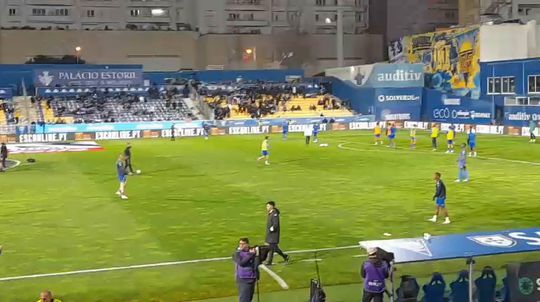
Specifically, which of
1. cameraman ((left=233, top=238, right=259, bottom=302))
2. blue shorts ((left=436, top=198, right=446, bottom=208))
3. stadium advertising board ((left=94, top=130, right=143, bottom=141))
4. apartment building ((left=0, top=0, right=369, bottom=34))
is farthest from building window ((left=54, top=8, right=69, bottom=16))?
cameraman ((left=233, top=238, right=259, bottom=302))

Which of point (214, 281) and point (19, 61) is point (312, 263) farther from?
point (19, 61)

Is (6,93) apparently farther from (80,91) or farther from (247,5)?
(247,5)

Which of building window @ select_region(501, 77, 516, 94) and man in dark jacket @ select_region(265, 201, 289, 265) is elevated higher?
building window @ select_region(501, 77, 516, 94)

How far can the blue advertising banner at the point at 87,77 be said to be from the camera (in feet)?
254

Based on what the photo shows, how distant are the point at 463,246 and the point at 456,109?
6610cm

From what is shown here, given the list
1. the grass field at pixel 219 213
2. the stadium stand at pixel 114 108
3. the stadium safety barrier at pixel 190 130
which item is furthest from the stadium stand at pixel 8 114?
the grass field at pixel 219 213

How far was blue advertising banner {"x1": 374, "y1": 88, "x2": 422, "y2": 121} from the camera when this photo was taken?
7800 centimetres

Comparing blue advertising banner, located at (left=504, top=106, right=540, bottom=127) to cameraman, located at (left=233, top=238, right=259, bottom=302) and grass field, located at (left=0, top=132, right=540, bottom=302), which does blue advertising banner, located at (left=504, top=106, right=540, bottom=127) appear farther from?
cameraman, located at (left=233, top=238, right=259, bottom=302)

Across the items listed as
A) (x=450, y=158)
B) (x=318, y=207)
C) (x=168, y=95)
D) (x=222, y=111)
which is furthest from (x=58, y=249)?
(x=168, y=95)

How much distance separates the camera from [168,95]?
81125 mm

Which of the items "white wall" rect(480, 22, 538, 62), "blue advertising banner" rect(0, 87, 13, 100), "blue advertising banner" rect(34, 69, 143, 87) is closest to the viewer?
"white wall" rect(480, 22, 538, 62)

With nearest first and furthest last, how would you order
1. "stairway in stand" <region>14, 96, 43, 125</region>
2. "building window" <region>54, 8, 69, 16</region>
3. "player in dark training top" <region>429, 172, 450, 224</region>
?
"player in dark training top" <region>429, 172, 450, 224</region>
"stairway in stand" <region>14, 96, 43, 125</region>
"building window" <region>54, 8, 69, 16</region>

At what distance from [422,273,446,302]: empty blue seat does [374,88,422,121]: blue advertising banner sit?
67345 millimetres

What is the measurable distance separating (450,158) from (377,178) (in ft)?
33.8
